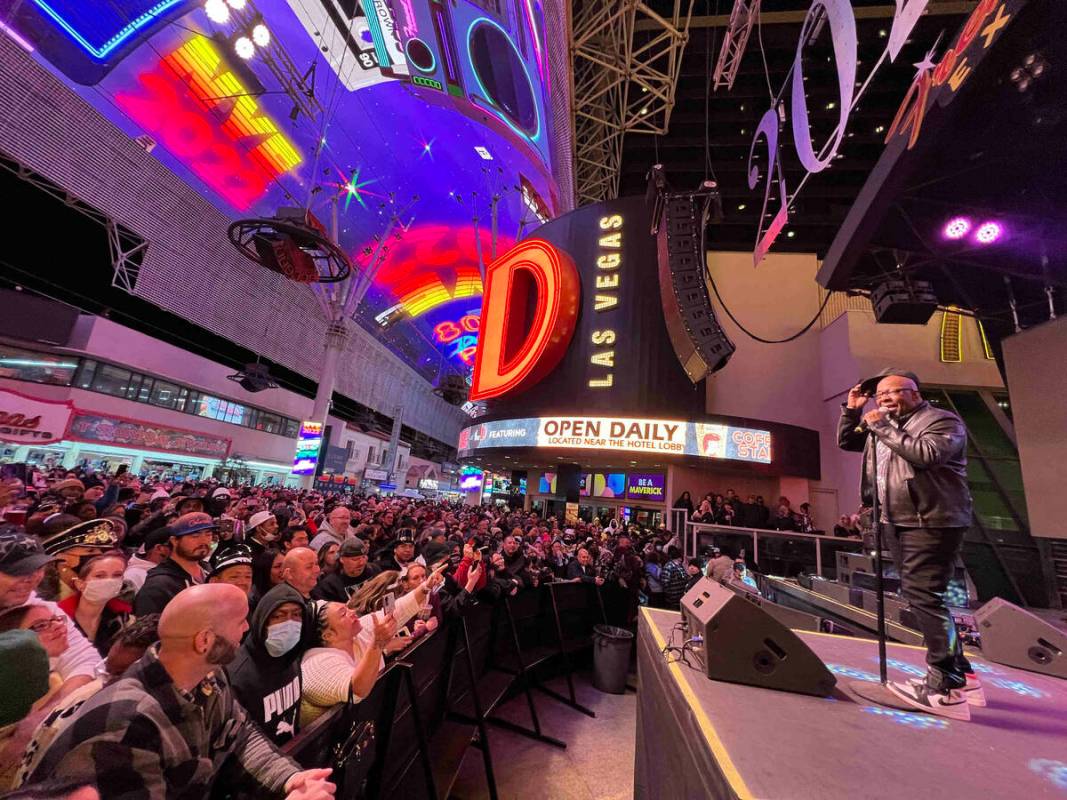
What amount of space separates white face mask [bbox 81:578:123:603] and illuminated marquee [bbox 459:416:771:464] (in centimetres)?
1261

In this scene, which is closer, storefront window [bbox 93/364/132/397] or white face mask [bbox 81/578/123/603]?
white face mask [bbox 81/578/123/603]

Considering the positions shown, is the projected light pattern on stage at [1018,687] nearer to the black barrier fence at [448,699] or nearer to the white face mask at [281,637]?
the black barrier fence at [448,699]

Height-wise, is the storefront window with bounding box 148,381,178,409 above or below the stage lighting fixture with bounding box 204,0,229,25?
below

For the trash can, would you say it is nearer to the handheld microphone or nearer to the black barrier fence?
the black barrier fence

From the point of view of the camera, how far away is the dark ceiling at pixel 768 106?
1435 centimetres

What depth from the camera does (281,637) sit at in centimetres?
237

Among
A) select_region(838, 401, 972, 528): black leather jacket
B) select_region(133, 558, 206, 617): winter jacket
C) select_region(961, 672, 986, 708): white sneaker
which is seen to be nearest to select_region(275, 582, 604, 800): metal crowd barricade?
select_region(133, 558, 206, 617): winter jacket

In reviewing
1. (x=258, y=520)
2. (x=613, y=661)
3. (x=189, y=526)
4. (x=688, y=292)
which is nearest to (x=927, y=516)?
(x=189, y=526)

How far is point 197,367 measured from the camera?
874 inches

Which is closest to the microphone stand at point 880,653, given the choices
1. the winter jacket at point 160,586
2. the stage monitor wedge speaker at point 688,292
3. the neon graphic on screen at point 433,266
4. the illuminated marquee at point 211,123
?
the winter jacket at point 160,586

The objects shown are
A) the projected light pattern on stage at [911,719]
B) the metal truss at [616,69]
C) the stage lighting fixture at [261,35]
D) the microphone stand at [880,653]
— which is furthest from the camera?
the stage lighting fixture at [261,35]

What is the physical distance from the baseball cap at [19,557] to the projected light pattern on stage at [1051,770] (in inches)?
174

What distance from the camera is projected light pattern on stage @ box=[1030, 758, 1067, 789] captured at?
1663mm

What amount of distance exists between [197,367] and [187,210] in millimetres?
7656
